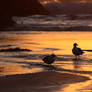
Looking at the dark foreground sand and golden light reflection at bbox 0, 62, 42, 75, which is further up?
golden light reflection at bbox 0, 62, 42, 75

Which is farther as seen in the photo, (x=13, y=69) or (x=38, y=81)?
(x=13, y=69)

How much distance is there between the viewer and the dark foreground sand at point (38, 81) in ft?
39.7

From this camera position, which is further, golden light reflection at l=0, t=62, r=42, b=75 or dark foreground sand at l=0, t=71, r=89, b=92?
golden light reflection at l=0, t=62, r=42, b=75

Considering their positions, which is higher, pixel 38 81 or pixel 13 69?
pixel 13 69

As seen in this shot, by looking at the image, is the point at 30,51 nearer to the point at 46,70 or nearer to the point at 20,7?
the point at 46,70

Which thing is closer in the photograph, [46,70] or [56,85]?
[56,85]

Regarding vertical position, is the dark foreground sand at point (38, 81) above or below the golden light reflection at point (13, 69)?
below

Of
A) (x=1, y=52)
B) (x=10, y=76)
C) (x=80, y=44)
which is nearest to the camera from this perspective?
(x=10, y=76)

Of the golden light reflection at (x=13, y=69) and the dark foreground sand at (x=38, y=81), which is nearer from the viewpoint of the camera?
the dark foreground sand at (x=38, y=81)

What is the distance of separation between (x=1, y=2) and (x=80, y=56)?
213ft

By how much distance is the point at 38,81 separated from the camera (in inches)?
524

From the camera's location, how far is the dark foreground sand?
1209 centimetres

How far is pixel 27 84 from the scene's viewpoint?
1279 cm

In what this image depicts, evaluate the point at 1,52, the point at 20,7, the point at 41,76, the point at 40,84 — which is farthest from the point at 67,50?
the point at 20,7
